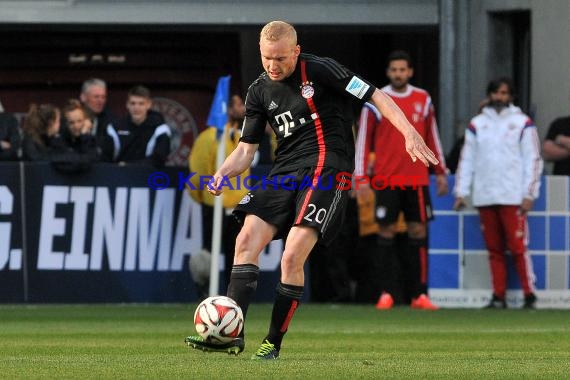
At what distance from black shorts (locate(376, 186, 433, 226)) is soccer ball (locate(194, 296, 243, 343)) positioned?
6.81 m

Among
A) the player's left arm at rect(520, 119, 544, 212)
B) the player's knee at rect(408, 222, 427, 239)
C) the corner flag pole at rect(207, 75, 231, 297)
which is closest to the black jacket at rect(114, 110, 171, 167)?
the corner flag pole at rect(207, 75, 231, 297)

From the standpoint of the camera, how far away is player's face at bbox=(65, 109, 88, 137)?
54.1 ft

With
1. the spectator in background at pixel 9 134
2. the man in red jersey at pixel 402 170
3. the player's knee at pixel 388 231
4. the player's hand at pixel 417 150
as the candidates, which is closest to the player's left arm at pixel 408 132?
the player's hand at pixel 417 150

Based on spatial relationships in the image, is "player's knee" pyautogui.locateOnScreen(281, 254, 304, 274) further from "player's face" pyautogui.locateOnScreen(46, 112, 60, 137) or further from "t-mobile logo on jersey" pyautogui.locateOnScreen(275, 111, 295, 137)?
"player's face" pyautogui.locateOnScreen(46, 112, 60, 137)

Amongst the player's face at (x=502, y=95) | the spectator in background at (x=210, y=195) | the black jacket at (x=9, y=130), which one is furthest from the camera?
the black jacket at (x=9, y=130)

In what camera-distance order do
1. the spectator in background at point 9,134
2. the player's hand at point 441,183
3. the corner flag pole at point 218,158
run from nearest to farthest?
the corner flag pole at point 218,158 < the player's hand at point 441,183 < the spectator in background at point 9,134

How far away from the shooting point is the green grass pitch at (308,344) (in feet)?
28.2

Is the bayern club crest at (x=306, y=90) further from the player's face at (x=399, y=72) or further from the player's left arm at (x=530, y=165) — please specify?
the player's left arm at (x=530, y=165)

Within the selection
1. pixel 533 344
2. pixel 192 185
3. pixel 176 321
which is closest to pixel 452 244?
pixel 192 185

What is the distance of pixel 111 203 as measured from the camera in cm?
1650

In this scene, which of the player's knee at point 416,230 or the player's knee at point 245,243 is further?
the player's knee at point 416,230

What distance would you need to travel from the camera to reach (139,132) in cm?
1708

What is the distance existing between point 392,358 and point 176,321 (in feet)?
14.3

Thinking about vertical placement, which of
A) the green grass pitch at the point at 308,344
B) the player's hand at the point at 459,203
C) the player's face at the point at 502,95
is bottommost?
the green grass pitch at the point at 308,344
